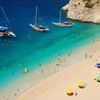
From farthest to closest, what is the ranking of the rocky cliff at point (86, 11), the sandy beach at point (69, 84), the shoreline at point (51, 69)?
the rocky cliff at point (86, 11)
the shoreline at point (51, 69)
the sandy beach at point (69, 84)

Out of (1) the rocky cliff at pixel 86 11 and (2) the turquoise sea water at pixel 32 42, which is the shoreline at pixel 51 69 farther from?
(1) the rocky cliff at pixel 86 11

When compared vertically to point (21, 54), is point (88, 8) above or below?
above

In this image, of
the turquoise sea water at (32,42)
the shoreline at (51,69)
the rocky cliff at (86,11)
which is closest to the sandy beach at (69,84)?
the shoreline at (51,69)

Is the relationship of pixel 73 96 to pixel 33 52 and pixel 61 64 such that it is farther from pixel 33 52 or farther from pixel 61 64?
pixel 33 52

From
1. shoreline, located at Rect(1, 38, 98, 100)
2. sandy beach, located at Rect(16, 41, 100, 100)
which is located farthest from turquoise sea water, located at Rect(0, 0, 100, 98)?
sandy beach, located at Rect(16, 41, 100, 100)

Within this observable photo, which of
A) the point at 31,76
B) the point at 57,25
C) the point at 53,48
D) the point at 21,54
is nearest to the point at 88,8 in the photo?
the point at 57,25

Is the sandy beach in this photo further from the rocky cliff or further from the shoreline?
the rocky cliff
